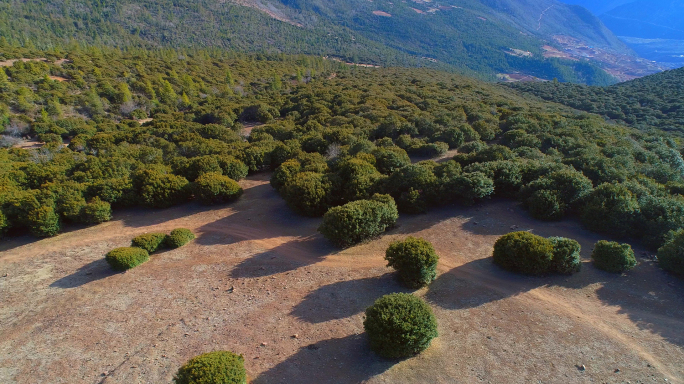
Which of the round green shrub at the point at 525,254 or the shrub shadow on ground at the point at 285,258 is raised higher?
the round green shrub at the point at 525,254

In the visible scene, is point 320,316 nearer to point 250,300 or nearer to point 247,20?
point 250,300

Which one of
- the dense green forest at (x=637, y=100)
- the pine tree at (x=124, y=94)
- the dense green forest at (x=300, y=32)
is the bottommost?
the pine tree at (x=124, y=94)


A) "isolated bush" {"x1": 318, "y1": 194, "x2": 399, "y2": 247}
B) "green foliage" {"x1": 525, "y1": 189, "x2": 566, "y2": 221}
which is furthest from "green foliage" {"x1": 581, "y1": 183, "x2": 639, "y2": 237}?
"isolated bush" {"x1": 318, "y1": 194, "x2": 399, "y2": 247}

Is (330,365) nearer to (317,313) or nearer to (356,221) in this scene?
(317,313)

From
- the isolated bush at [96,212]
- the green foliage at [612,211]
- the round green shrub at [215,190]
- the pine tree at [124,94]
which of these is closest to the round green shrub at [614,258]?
the green foliage at [612,211]

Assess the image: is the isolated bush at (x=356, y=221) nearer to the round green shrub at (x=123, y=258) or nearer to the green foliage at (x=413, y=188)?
the green foliage at (x=413, y=188)

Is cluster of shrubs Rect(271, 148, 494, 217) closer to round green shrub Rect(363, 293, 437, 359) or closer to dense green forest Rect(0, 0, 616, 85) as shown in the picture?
round green shrub Rect(363, 293, 437, 359)

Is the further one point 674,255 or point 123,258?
point 123,258

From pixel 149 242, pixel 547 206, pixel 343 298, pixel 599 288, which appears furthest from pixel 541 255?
pixel 149 242
